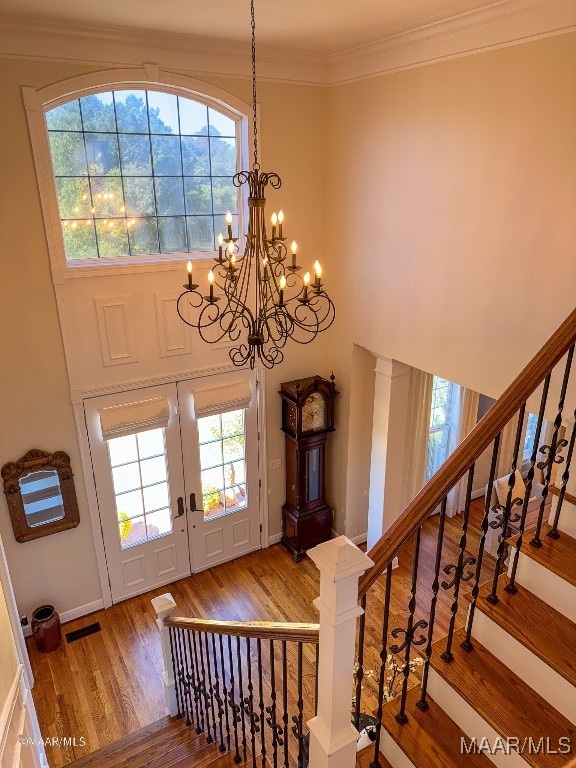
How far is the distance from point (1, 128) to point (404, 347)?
148 inches

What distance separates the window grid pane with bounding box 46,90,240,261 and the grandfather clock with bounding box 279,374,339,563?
1845 mm

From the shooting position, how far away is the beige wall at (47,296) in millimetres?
4371

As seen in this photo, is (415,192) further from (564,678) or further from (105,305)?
(564,678)

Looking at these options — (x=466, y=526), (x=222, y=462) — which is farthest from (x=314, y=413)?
(x=466, y=526)

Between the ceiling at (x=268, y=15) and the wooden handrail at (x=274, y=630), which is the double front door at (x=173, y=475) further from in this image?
the ceiling at (x=268, y=15)

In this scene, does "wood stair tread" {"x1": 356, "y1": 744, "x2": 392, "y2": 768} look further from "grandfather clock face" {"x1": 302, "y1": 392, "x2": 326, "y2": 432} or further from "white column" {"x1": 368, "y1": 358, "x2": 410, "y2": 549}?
"grandfather clock face" {"x1": 302, "y1": 392, "x2": 326, "y2": 432}

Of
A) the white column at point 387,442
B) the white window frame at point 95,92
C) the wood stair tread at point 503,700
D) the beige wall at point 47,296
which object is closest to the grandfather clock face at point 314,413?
the beige wall at point 47,296

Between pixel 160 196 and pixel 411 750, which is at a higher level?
pixel 160 196

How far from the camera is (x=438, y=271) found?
181 inches

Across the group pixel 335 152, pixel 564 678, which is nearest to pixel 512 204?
pixel 335 152

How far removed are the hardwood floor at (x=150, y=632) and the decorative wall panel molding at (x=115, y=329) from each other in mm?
2692

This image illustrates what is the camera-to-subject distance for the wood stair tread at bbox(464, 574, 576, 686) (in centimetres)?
212

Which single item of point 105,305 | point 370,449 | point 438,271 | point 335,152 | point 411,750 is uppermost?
point 335,152

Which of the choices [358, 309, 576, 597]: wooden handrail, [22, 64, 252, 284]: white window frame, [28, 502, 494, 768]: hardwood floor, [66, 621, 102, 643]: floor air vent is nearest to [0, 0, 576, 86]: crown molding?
[22, 64, 252, 284]: white window frame
